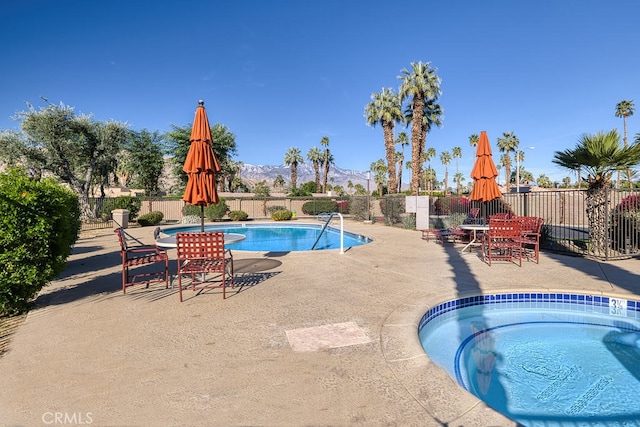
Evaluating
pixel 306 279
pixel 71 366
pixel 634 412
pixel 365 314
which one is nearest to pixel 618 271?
pixel 634 412

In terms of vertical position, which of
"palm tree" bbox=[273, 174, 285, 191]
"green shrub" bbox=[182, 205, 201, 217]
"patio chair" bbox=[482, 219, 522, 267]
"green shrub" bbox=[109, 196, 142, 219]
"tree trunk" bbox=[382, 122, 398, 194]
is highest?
"palm tree" bbox=[273, 174, 285, 191]

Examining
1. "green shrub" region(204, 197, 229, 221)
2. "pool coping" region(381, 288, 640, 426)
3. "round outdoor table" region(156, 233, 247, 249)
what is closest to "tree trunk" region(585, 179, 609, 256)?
"pool coping" region(381, 288, 640, 426)

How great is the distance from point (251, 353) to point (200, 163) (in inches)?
151

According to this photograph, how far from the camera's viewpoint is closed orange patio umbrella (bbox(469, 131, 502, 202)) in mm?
8312

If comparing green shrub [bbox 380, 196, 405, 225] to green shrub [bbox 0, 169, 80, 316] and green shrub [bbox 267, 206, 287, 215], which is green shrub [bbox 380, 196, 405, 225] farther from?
green shrub [bbox 0, 169, 80, 316]

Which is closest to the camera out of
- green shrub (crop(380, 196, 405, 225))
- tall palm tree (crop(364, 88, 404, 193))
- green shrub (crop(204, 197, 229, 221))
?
A: green shrub (crop(380, 196, 405, 225))

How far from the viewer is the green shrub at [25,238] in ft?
12.3

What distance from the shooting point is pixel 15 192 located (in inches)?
152

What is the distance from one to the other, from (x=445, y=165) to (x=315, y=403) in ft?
296

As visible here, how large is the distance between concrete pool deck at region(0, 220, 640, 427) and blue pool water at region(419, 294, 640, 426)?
0.97ft

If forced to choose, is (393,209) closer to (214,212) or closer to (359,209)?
(359,209)

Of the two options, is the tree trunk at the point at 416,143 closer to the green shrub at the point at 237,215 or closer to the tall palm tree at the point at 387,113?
the tall palm tree at the point at 387,113

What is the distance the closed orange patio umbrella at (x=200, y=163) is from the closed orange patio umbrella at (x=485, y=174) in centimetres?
683

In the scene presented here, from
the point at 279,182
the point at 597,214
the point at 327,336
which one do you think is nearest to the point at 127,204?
the point at 327,336
